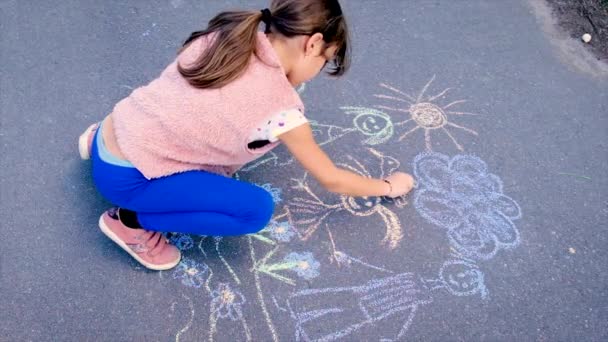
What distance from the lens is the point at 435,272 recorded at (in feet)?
6.33

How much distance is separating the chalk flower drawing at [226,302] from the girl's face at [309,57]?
0.78 meters

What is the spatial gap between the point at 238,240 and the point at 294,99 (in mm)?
689

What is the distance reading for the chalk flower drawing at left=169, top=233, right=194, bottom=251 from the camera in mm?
1915

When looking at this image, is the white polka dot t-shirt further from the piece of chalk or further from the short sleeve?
the piece of chalk

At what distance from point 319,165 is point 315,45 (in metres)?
0.38

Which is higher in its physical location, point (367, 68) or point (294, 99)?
point (294, 99)

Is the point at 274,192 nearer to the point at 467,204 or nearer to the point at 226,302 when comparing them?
the point at 226,302

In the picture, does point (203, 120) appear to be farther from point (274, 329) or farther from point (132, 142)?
point (274, 329)

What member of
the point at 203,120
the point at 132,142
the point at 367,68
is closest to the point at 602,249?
the point at 367,68

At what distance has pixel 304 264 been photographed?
1.90m

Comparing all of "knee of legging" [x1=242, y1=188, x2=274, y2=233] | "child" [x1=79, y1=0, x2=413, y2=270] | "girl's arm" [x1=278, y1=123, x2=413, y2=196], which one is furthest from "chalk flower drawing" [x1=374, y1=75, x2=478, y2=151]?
"knee of legging" [x1=242, y1=188, x2=274, y2=233]

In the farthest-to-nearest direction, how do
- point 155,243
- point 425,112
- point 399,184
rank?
1. point 425,112
2. point 399,184
3. point 155,243

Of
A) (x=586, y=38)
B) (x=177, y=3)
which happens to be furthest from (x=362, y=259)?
(x=586, y=38)

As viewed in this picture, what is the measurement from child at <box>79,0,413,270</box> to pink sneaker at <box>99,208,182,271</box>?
6 centimetres
